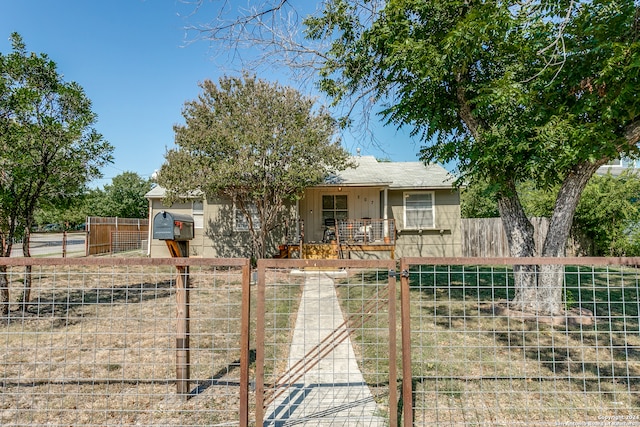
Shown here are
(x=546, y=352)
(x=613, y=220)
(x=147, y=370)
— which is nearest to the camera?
(x=147, y=370)

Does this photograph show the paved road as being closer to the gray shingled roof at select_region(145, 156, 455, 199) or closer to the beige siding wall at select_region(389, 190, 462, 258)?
the gray shingled roof at select_region(145, 156, 455, 199)

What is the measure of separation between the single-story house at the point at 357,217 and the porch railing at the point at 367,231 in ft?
0.12

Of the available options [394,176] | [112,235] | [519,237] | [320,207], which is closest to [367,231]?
[320,207]

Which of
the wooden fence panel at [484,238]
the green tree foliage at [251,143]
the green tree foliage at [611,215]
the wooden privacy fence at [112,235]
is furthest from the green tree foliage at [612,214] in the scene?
the wooden privacy fence at [112,235]

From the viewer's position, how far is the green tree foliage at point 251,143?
9.68 meters

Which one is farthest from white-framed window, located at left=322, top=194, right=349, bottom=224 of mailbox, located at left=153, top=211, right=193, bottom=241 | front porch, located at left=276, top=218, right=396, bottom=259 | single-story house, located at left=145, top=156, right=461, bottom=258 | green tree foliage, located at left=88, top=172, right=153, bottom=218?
green tree foliage, located at left=88, top=172, right=153, bottom=218

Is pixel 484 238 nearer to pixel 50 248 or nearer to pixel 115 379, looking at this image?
pixel 115 379

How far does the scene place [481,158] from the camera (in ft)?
17.5

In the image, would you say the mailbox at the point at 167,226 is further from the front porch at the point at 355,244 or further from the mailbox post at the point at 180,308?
the front porch at the point at 355,244

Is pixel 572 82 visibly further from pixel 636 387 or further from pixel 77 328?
pixel 77 328

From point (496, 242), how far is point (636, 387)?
38.5 feet

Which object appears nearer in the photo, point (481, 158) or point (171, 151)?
point (481, 158)

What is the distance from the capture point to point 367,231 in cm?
1215

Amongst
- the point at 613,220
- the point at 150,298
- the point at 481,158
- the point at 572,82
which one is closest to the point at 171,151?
the point at 150,298
